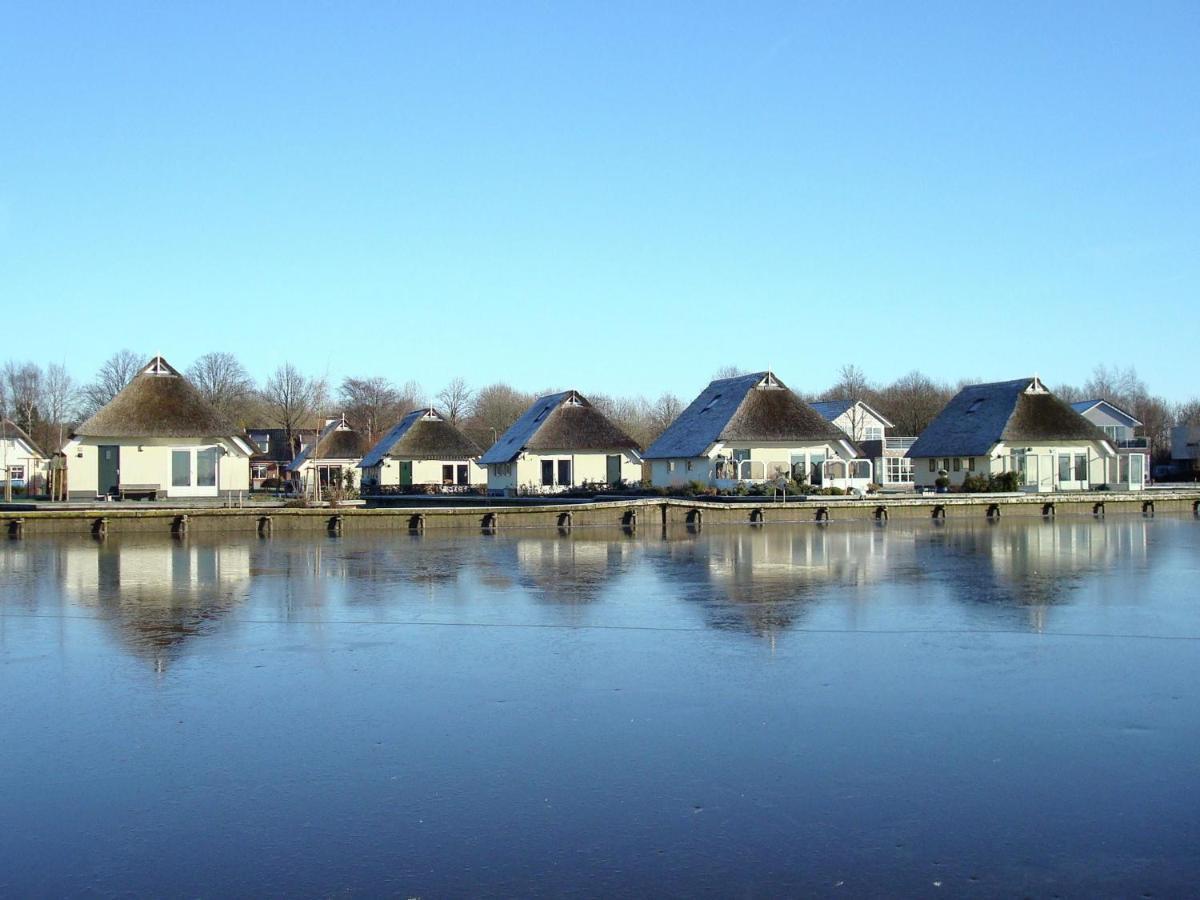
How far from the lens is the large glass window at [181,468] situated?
41.6 m

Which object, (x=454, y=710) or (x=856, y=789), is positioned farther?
(x=454, y=710)

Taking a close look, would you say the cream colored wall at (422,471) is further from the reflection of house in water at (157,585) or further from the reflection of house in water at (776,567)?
the reflection of house in water at (157,585)

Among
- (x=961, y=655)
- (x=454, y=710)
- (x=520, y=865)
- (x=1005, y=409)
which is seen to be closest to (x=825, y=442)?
(x=1005, y=409)

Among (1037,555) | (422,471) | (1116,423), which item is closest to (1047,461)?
(1037,555)

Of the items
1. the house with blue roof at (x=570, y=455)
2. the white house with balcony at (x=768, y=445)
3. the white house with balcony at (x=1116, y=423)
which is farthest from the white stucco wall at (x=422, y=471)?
the white house with balcony at (x=1116, y=423)

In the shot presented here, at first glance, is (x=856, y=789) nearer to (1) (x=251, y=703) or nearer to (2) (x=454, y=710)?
(2) (x=454, y=710)

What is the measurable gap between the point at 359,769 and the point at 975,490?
142 feet

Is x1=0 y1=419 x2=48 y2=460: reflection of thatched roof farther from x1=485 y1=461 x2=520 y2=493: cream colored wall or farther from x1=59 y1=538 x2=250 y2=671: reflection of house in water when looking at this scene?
x1=59 y1=538 x2=250 y2=671: reflection of house in water

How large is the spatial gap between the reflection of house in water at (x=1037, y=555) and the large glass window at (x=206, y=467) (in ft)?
85.3

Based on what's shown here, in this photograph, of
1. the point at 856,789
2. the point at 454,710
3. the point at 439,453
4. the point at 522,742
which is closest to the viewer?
the point at 856,789

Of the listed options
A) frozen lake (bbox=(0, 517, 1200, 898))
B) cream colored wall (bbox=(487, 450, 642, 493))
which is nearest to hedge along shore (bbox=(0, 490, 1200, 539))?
cream colored wall (bbox=(487, 450, 642, 493))

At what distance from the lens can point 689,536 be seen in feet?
97.9

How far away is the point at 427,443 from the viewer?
59688mm

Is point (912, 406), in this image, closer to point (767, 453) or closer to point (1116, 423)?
point (1116, 423)
